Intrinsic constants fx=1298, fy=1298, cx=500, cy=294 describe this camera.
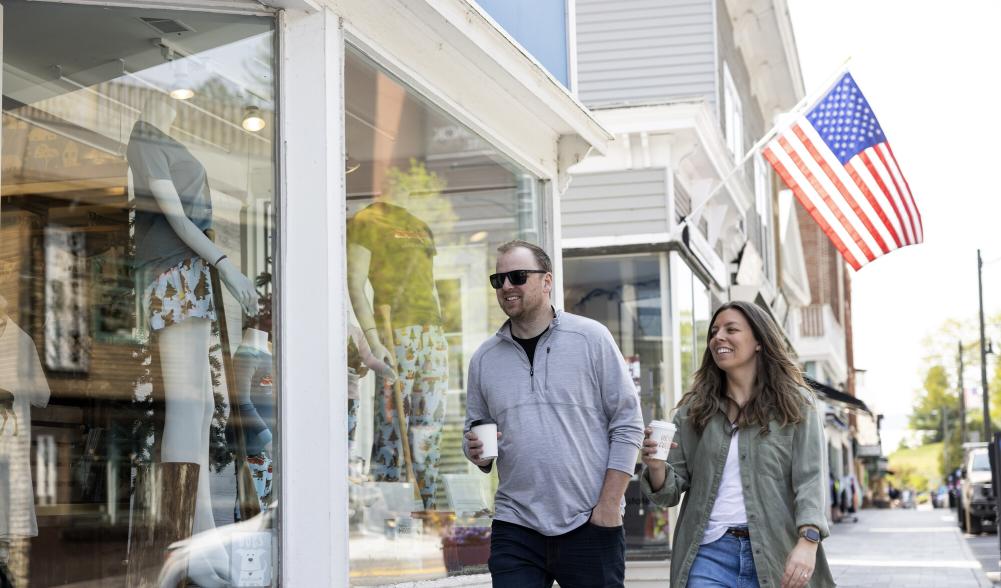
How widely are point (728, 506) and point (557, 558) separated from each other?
24.4 inches

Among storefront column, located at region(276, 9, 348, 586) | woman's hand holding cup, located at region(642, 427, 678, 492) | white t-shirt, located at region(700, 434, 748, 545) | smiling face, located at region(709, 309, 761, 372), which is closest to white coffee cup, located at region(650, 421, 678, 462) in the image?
woman's hand holding cup, located at region(642, 427, 678, 492)

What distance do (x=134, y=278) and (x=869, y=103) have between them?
8.97 meters

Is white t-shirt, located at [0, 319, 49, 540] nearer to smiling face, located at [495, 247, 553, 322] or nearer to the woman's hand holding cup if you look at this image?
smiling face, located at [495, 247, 553, 322]

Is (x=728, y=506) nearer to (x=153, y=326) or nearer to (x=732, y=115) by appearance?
(x=153, y=326)

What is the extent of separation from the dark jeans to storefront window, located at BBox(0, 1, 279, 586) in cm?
108

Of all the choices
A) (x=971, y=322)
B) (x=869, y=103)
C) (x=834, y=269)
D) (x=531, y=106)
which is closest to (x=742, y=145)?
(x=869, y=103)

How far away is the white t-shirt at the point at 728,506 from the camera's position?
14.7ft

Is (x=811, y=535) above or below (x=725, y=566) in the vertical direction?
above

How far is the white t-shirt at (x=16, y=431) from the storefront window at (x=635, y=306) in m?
8.80

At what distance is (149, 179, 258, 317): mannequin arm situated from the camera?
5.25 m

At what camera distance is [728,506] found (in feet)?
14.8

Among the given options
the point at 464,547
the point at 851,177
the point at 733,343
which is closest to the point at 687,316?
the point at 851,177

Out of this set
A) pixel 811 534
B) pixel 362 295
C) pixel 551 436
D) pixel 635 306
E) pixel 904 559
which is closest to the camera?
pixel 811 534

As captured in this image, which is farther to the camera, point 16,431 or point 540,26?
point 540,26
